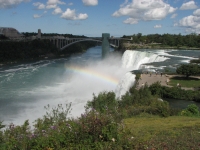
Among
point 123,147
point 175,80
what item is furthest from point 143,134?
point 175,80

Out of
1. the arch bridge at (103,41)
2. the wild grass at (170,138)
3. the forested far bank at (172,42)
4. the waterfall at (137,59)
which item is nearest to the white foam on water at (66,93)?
the waterfall at (137,59)

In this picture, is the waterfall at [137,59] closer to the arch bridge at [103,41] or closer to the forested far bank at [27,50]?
the arch bridge at [103,41]

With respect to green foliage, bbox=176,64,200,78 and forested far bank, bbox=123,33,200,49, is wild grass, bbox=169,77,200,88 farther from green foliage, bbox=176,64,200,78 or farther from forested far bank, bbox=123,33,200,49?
forested far bank, bbox=123,33,200,49

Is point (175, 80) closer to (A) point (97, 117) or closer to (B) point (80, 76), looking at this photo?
(B) point (80, 76)

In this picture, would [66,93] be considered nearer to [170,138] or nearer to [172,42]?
[170,138]

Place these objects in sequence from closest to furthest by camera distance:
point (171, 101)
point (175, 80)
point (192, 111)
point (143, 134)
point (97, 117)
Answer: point (97, 117) → point (143, 134) → point (192, 111) → point (171, 101) → point (175, 80)

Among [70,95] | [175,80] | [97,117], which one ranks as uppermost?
[97,117]

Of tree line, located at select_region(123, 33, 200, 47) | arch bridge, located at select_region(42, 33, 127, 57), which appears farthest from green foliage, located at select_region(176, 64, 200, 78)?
tree line, located at select_region(123, 33, 200, 47)
